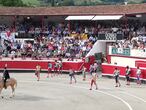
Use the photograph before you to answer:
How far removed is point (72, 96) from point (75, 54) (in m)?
17.3

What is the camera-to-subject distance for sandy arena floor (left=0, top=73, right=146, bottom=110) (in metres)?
25.7

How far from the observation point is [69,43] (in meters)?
48.1

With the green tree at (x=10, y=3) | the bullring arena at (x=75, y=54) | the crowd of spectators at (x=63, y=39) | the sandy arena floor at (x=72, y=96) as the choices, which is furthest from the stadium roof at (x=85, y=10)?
the green tree at (x=10, y=3)

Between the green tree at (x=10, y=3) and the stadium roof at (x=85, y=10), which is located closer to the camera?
the stadium roof at (x=85, y=10)

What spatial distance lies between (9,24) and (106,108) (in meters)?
31.7

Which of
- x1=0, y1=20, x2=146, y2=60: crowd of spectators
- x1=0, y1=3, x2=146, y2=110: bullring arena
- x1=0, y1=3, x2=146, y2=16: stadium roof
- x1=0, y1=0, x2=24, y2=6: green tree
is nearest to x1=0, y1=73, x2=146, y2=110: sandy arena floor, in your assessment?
x1=0, y1=3, x2=146, y2=110: bullring arena

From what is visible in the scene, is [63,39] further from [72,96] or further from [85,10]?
[72,96]

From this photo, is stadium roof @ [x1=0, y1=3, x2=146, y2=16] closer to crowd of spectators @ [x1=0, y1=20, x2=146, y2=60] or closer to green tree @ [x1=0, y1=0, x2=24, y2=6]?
crowd of spectators @ [x1=0, y1=20, x2=146, y2=60]

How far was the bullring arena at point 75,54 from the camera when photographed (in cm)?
2950

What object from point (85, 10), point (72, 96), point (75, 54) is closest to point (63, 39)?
point (75, 54)

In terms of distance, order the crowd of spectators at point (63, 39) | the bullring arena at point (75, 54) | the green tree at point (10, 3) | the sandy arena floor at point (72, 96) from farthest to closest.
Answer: the green tree at point (10, 3), the crowd of spectators at point (63, 39), the bullring arena at point (75, 54), the sandy arena floor at point (72, 96)

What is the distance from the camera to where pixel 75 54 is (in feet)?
154

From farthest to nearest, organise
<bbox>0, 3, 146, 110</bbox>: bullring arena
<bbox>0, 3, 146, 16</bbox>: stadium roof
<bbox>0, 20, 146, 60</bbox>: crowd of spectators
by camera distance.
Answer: <bbox>0, 3, 146, 16</bbox>: stadium roof → <bbox>0, 20, 146, 60</bbox>: crowd of spectators → <bbox>0, 3, 146, 110</bbox>: bullring arena

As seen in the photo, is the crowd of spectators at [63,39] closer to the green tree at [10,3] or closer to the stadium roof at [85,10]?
the stadium roof at [85,10]
